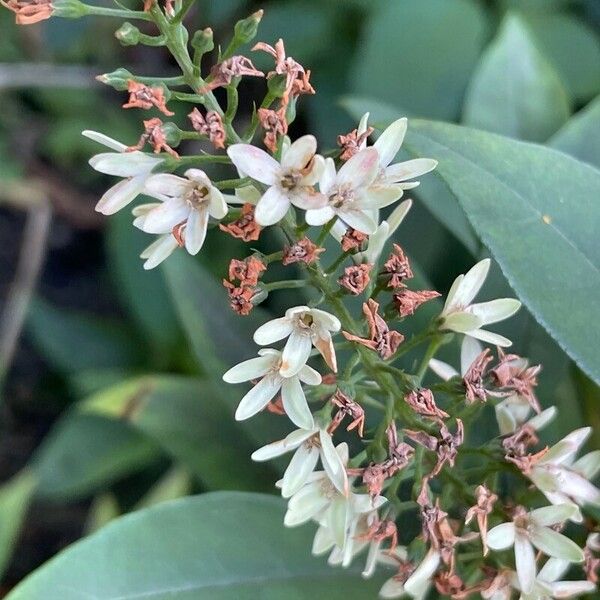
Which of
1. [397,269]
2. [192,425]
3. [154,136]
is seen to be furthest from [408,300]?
[192,425]

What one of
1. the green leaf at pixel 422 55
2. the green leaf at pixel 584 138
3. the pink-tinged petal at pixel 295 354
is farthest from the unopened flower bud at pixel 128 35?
the green leaf at pixel 422 55

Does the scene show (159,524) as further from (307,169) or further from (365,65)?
(365,65)

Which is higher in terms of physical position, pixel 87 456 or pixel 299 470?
pixel 299 470

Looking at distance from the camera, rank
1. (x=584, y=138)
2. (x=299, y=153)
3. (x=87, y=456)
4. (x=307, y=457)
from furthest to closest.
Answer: (x=87, y=456) < (x=584, y=138) < (x=307, y=457) < (x=299, y=153)

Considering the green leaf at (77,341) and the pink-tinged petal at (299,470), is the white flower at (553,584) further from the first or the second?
the green leaf at (77,341)

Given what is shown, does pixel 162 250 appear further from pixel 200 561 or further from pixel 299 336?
pixel 200 561

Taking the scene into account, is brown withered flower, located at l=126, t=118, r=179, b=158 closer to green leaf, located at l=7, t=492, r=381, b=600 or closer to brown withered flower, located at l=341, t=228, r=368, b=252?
brown withered flower, located at l=341, t=228, r=368, b=252

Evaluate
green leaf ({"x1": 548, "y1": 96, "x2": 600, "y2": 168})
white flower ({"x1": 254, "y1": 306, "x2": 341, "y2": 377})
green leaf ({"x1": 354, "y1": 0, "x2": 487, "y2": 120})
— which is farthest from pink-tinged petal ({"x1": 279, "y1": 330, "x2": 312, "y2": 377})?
green leaf ({"x1": 354, "y1": 0, "x2": 487, "y2": 120})
